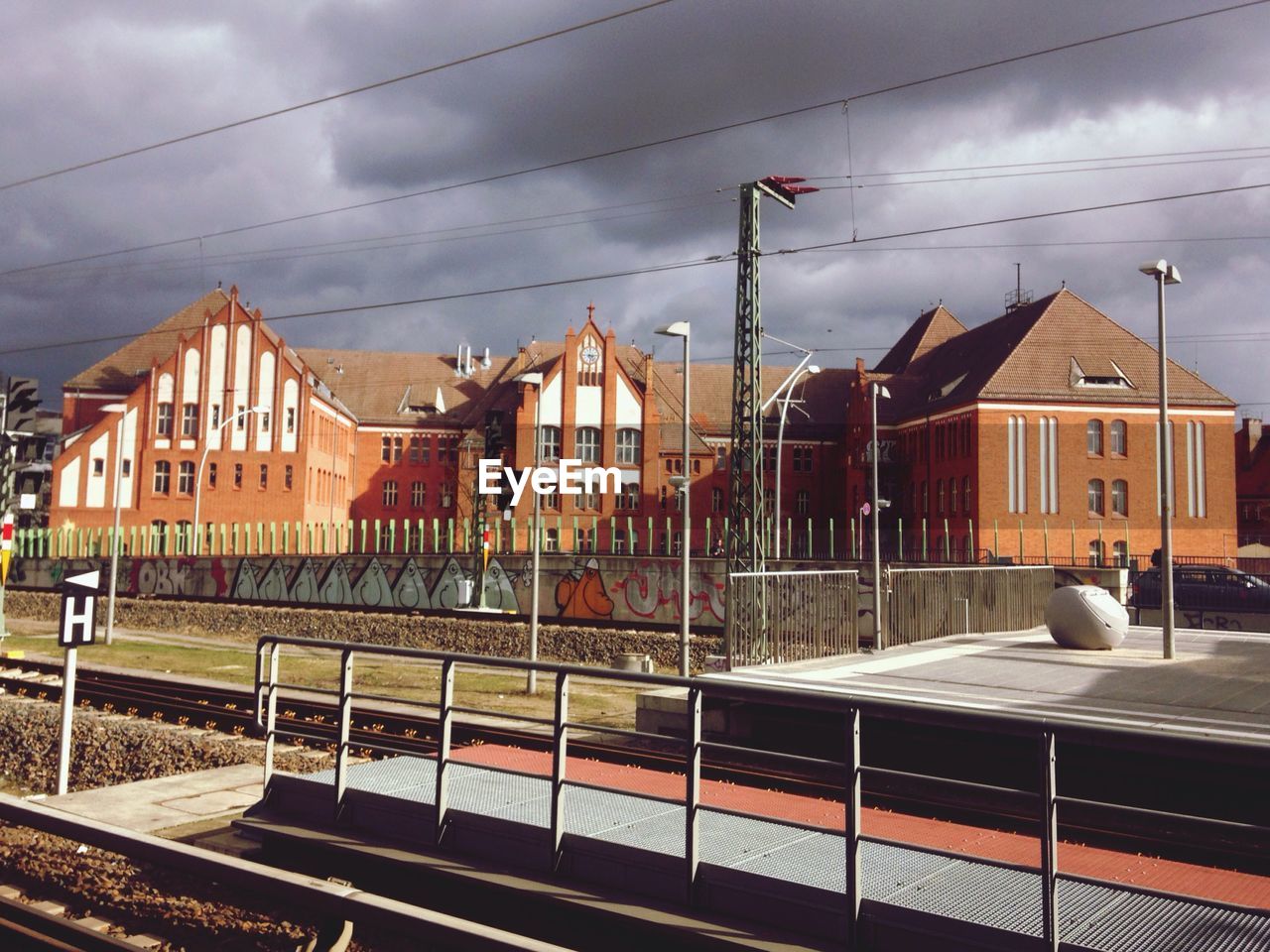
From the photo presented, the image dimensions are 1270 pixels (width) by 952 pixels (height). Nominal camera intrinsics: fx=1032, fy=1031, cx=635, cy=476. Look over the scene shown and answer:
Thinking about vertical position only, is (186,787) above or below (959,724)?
below

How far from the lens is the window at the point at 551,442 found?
6156cm

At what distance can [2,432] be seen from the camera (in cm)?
1845

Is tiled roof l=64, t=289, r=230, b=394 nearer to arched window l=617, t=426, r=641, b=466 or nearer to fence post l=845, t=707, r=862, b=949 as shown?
arched window l=617, t=426, r=641, b=466

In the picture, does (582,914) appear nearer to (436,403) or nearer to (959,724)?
(959,724)

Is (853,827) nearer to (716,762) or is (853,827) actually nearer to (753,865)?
(753,865)

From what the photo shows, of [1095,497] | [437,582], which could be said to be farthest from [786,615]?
[1095,497]

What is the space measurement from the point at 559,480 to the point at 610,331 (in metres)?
9.43

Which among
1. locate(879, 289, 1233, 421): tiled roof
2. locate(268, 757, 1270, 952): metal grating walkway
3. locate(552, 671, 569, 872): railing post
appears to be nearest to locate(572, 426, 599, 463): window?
locate(879, 289, 1233, 421): tiled roof

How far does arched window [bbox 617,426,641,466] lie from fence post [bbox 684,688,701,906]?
184 ft

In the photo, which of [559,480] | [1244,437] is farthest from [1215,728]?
[1244,437]

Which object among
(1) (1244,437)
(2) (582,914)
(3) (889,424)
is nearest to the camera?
(2) (582,914)

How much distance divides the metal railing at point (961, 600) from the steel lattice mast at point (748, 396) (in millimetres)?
2794

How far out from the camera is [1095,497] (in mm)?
54438

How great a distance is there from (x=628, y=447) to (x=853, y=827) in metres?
57.4
